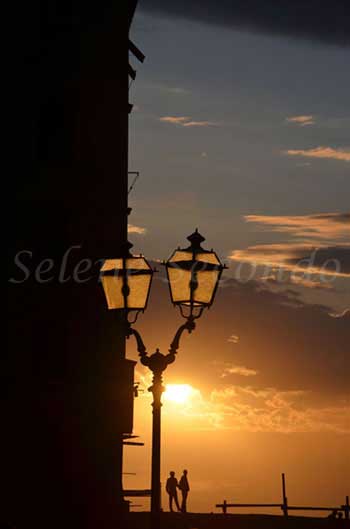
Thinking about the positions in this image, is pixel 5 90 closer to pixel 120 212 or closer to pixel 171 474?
pixel 120 212

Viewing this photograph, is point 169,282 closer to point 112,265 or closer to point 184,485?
point 112,265

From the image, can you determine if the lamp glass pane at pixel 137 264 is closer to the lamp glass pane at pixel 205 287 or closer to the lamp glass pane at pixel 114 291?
the lamp glass pane at pixel 114 291

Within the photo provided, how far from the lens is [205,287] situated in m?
13.6

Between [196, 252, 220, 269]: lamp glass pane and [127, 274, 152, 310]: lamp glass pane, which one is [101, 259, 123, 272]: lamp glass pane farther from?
[196, 252, 220, 269]: lamp glass pane

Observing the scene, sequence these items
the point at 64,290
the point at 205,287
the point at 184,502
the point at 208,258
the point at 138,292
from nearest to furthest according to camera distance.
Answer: the point at 138,292, the point at 205,287, the point at 208,258, the point at 64,290, the point at 184,502

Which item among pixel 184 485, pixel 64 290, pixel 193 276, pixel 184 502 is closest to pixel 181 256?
pixel 193 276

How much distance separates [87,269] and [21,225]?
8.08 feet

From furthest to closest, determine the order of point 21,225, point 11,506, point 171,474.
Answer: point 171,474, point 21,225, point 11,506

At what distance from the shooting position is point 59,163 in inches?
1314

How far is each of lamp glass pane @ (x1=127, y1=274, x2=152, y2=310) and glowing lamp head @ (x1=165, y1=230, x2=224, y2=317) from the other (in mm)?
414

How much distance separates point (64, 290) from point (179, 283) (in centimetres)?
1901

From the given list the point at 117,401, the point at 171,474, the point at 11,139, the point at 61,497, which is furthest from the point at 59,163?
the point at 171,474

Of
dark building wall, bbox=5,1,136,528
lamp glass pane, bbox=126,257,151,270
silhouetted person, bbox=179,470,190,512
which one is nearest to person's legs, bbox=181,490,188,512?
silhouetted person, bbox=179,470,190,512

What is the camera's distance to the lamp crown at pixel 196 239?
13727 millimetres
